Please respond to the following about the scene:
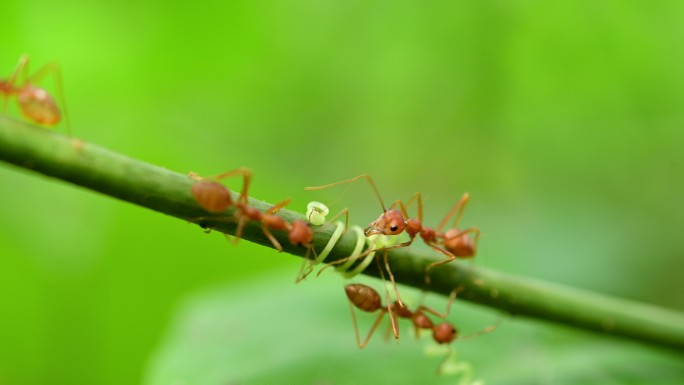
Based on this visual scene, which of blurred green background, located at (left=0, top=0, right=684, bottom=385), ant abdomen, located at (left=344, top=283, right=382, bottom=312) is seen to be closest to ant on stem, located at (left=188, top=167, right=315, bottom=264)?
ant abdomen, located at (left=344, top=283, right=382, bottom=312)

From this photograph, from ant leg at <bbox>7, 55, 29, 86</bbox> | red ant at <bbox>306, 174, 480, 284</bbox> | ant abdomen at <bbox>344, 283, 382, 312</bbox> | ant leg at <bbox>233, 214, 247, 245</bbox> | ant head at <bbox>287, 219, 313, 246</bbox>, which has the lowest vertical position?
ant abdomen at <bbox>344, 283, 382, 312</bbox>

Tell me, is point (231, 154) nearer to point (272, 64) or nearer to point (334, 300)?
point (272, 64)

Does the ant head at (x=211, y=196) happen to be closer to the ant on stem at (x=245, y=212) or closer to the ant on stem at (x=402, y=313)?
the ant on stem at (x=245, y=212)

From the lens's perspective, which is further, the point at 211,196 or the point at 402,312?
the point at 402,312

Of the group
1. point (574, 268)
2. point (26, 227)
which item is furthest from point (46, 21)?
point (574, 268)

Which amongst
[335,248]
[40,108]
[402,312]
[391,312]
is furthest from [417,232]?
[40,108]

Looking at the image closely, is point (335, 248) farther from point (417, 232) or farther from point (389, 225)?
point (417, 232)

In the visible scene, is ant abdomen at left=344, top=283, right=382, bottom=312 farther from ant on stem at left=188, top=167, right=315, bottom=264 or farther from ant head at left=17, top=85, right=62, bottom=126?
ant head at left=17, top=85, right=62, bottom=126
